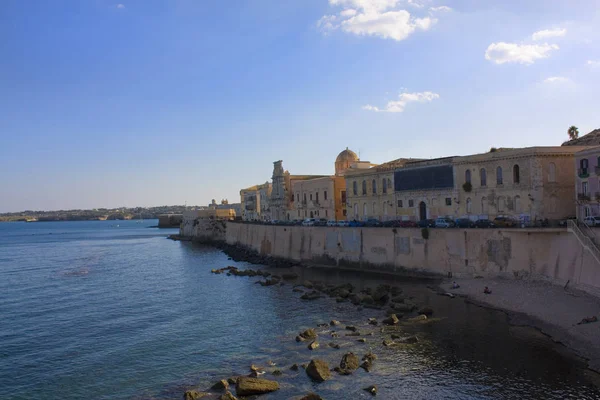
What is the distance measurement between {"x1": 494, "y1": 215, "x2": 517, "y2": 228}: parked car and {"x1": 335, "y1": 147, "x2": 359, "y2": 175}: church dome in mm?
31180

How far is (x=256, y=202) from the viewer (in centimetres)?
9012

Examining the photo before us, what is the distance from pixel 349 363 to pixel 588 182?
22.8 meters

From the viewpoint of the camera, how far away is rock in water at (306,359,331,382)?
1989 centimetres

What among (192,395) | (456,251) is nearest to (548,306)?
(456,251)

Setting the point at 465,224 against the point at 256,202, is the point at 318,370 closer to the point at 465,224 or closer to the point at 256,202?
the point at 465,224

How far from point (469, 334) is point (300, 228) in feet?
103

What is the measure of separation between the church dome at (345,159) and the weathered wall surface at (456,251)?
16.0 meters

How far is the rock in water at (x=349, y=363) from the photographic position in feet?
68.2

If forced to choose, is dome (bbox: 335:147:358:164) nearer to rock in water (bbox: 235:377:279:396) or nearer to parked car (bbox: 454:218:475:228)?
parked car (bbox: 454:218:475:228)

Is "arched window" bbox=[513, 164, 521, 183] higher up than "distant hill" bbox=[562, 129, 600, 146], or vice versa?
"distant hill" bbox=[562, 129, 600, 146]

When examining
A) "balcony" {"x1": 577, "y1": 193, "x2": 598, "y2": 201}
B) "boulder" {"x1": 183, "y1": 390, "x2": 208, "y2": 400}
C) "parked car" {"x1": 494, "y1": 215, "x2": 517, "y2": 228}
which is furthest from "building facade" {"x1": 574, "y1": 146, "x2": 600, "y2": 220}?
"boulder" {"x1": 183, "y1": 390, "x2": 208, "y2": 400}

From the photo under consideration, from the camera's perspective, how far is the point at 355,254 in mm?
46906

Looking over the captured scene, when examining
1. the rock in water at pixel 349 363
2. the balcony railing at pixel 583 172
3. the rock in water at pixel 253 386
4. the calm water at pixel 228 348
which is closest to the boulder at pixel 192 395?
the calm water at pixel 228 348

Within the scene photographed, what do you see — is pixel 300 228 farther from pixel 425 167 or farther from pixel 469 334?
pixel 469 334
